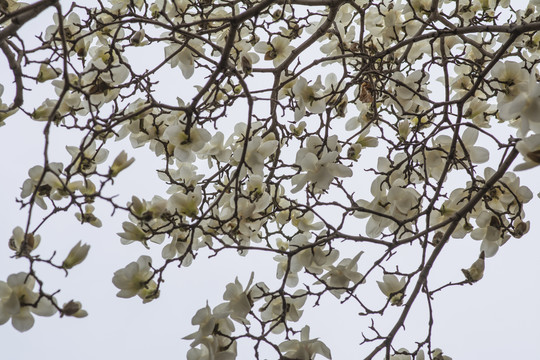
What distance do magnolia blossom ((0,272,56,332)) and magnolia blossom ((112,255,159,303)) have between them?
14 cm

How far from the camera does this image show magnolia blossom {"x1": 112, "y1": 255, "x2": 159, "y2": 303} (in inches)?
40.8

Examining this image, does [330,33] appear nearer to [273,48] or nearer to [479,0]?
[273,48]

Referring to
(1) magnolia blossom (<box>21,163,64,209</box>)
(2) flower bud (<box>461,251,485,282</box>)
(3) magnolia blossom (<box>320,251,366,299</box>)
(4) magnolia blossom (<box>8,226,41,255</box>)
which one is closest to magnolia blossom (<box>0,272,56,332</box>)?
(4) magnolia blossom (<box>8,226,41,255</box>)

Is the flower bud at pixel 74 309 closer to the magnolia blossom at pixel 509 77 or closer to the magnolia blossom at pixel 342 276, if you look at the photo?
the magnolia blossom at pixel 342 276

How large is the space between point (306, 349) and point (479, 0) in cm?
103

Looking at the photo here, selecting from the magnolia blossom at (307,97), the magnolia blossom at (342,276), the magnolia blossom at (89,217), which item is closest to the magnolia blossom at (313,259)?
the magnolia blossom at (342,276)

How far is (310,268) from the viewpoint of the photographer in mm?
1149

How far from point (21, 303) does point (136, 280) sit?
7.8 inches

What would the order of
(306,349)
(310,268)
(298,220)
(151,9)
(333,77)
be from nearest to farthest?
(306,349)
(310,268)
(298,220)
(333,77)
(151,9)

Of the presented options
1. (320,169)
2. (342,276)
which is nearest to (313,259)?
(342,276)

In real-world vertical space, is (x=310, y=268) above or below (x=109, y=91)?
below

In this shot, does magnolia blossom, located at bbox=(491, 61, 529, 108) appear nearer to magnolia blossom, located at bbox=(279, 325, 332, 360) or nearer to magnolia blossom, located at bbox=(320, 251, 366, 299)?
magnolia blossom, located at bbox=(320, 251, 366, 299)

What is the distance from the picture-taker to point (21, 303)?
3.01 feet

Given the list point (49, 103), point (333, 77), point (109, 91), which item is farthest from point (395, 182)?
point (49, 103)
